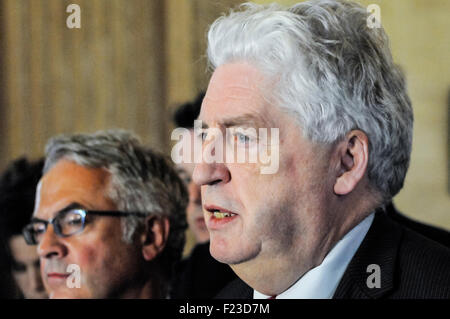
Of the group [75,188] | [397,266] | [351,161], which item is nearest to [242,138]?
[351,161]

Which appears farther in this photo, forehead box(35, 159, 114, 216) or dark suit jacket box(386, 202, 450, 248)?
forehead box(35, 159, 114, 216)

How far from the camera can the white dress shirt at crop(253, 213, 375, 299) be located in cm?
202

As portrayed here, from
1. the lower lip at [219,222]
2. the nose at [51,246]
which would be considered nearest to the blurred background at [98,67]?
the nose at [51,246]

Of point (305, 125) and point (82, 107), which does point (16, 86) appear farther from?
point (305, 125)

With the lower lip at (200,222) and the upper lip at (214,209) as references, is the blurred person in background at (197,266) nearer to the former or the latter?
the lower lip at (200,222)

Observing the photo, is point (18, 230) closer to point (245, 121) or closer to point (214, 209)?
point (214, 209)

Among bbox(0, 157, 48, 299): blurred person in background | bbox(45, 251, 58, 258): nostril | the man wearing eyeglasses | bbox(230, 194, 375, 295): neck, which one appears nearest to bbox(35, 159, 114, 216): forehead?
the man wearing eyeglasses

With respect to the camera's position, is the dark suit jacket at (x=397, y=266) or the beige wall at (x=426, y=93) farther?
the beige wall at (x=426, y=93)

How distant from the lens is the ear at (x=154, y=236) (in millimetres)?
2760

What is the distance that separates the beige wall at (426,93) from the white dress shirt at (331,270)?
0.56 meters

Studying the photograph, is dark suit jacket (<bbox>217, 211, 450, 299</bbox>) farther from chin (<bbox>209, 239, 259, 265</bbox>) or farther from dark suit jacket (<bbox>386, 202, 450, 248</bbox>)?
dark suit jacket (<bbox>386, 202, 450, 248</bbox>)

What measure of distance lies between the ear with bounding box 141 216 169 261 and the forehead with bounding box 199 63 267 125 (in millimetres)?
800

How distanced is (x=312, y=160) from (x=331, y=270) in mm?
333

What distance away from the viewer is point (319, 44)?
6.53 ft
